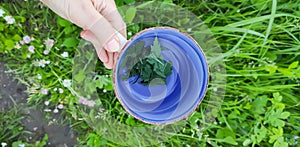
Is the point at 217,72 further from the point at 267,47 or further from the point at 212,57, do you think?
the point at 267,47

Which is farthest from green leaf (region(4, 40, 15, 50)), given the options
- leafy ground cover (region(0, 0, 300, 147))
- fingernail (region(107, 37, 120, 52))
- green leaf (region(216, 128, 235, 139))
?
green leaf (region(216, 128, 235, 139))

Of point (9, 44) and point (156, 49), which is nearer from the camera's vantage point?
point (156, 49)

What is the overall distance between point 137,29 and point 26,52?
0.40m

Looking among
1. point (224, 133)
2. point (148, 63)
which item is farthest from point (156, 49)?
point (224, 133)

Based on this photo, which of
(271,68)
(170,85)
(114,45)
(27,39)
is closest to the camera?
(114,45)

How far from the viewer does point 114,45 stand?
1.02 metres

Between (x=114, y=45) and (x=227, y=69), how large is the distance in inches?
17.3

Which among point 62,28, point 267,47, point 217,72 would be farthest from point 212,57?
point 62,28

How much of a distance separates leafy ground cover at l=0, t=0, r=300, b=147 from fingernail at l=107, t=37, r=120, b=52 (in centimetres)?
22

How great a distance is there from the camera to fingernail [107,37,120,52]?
1023 mm

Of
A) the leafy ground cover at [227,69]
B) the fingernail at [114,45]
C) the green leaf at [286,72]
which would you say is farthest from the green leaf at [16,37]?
the green leaf at [286,72]

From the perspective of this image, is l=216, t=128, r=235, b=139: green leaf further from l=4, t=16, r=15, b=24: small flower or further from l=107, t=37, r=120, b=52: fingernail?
l=4, t=16, r=15, b=24: small flower

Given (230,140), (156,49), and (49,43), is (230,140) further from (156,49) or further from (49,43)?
(49,43)

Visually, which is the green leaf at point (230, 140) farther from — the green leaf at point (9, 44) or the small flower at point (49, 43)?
the green leaf at point (9, 44)
